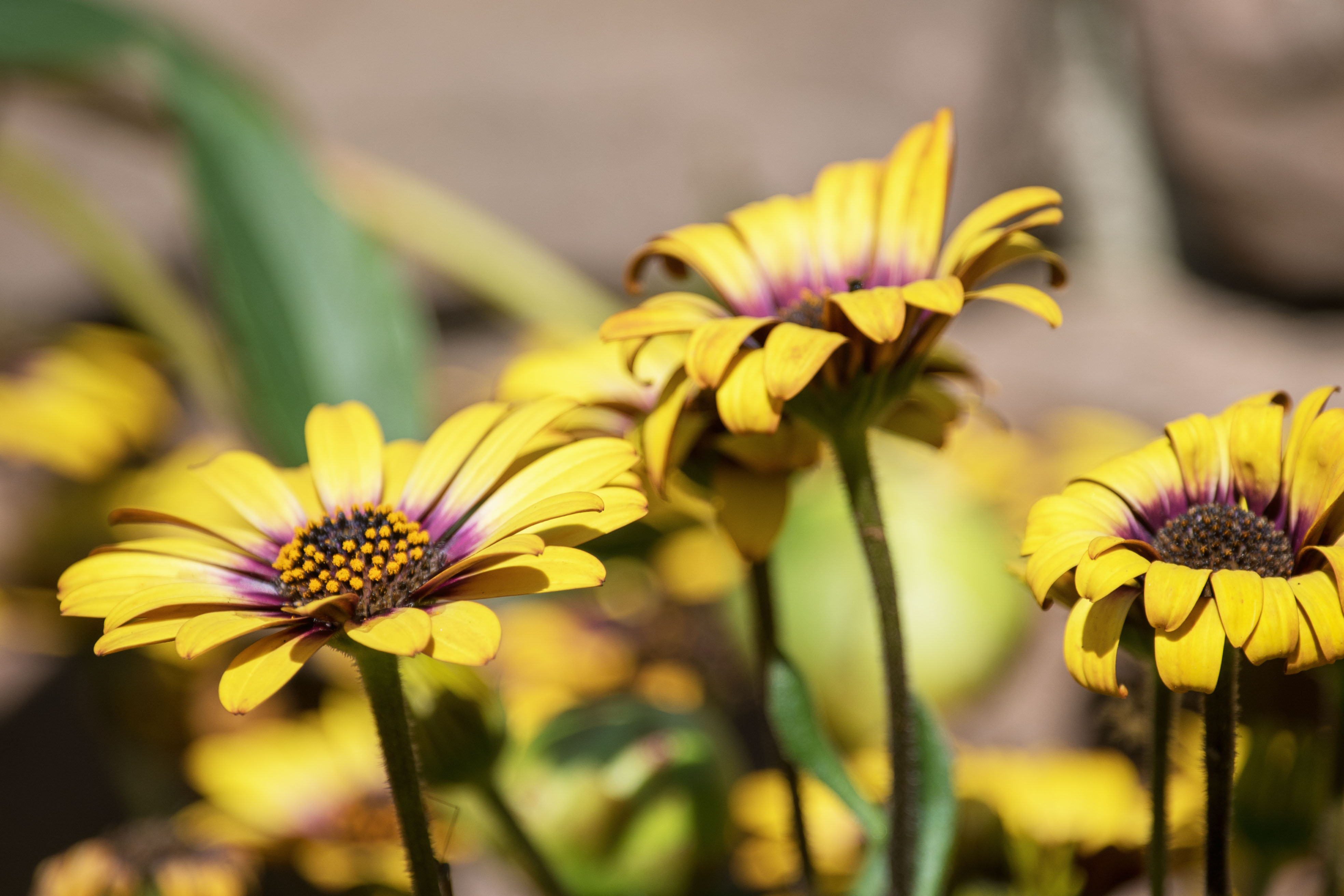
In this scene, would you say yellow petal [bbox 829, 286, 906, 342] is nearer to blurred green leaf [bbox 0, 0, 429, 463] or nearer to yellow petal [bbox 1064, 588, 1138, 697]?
yellow petal [bbox 1064, 588, 1138, 697]

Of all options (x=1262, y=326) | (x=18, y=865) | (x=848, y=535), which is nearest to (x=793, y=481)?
(x=848, y=535)

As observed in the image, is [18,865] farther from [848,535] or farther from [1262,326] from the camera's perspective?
[1262,326]

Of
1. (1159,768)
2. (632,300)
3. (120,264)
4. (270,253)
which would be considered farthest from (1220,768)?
(632,300)

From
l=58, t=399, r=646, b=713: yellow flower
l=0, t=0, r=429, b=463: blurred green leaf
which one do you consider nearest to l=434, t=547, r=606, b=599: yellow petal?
l=58, t=399, r=646, b=713: yellow flower

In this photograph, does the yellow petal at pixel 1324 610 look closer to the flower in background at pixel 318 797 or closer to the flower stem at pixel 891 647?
the flower stem at pixel 891 647

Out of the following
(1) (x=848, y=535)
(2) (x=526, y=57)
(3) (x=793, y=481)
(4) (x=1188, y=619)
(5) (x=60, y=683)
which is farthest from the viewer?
(2) (x=526, y=57)
